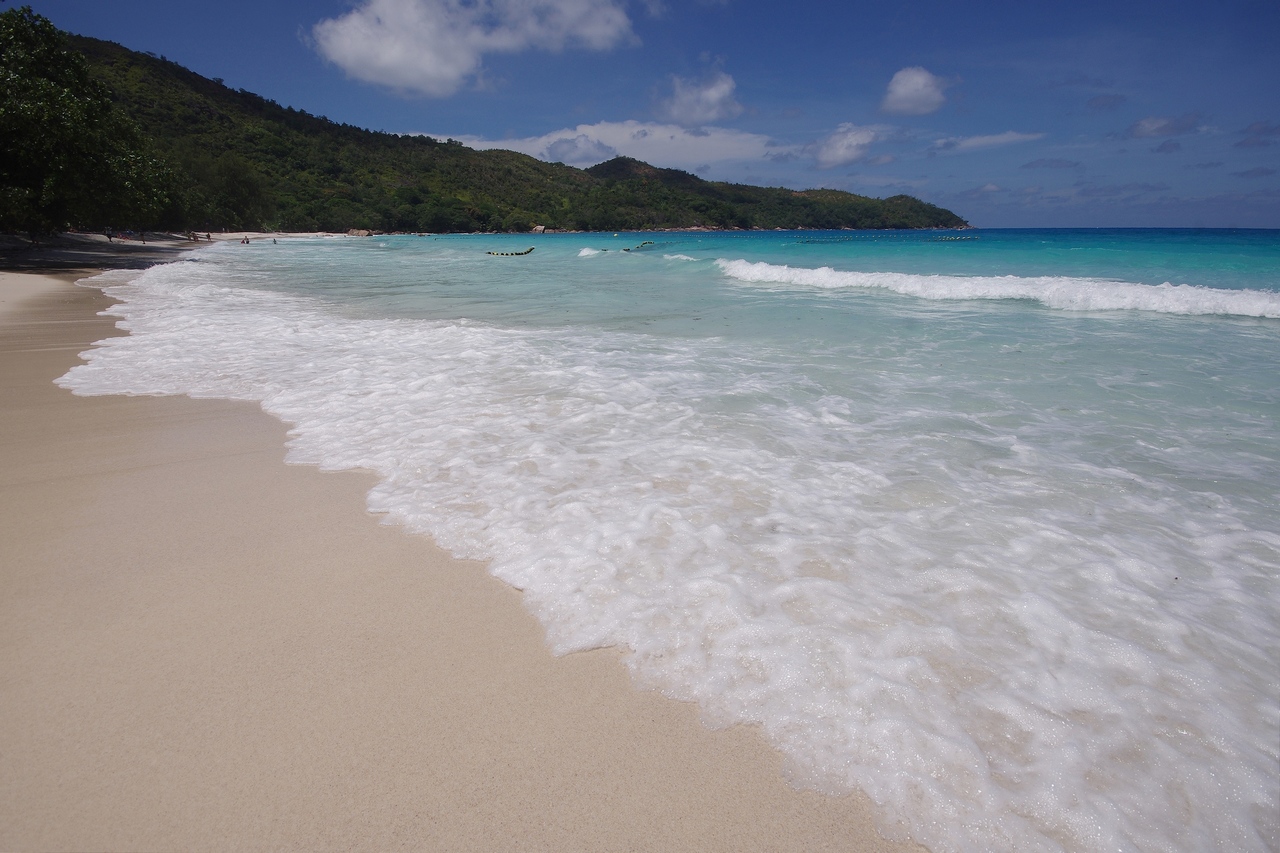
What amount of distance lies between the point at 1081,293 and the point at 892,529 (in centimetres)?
1380

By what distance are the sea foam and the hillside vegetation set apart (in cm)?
5413

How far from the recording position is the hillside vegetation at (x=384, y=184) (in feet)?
253

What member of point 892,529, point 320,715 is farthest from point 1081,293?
point 320,715

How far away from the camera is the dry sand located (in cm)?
170

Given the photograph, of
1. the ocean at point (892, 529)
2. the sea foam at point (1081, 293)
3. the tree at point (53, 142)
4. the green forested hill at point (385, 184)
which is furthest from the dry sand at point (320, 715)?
the green forested hill at point (385, 184)

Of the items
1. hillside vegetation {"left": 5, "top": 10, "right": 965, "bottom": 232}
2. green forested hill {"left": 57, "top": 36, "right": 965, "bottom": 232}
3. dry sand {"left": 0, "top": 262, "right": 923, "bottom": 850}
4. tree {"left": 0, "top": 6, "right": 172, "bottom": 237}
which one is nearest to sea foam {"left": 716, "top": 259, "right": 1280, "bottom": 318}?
dry sand {"left": 0, "top": 262, "right": 923, "bottom": 850}

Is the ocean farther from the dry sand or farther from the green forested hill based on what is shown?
the green forested hill

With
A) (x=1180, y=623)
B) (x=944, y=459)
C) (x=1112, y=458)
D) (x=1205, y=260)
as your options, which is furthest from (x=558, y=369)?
(x=1205, y=260)

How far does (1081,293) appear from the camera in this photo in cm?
1355

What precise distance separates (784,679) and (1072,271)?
75.3 feet

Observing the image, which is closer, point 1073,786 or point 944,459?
point 1073,786

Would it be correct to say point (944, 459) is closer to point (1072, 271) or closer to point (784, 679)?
point (784, 679)

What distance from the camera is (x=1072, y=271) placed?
1978cm

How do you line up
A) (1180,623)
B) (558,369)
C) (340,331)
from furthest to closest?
(340,331) < (558,369) < (1180,623)
